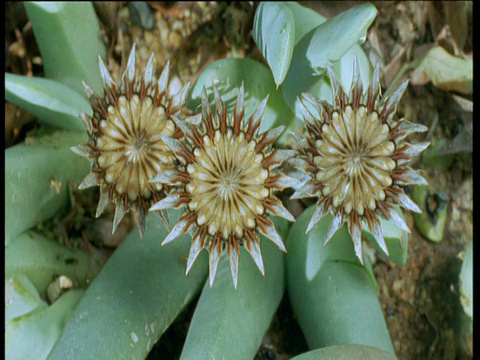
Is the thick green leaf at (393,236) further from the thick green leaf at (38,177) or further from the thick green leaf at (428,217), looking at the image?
the thick green leaf at (38,177)

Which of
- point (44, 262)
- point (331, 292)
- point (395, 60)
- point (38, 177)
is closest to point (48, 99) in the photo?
point (38, 177)

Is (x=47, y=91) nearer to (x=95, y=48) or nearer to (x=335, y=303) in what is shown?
(x=95, y=48)

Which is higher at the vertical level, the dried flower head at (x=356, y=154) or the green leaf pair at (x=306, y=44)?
the green leaf pair at (x=306, y=44)

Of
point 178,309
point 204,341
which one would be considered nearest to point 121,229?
point 178,309

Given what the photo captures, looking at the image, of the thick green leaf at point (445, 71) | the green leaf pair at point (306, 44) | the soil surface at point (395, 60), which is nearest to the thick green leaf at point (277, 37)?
the green leaf pair at point (306, 44)

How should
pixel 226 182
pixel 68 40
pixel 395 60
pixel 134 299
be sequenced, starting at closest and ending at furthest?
1. pixel 226 182
2. pixel 134 299
3. pixel 68 40
4. pixel 395 60

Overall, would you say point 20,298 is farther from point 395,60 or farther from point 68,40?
point 395,60
